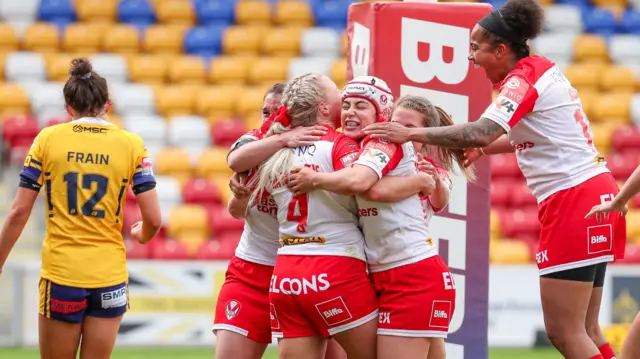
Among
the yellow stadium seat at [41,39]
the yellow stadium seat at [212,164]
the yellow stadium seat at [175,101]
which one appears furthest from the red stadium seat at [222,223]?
the yellow stadium seat at [41,39]

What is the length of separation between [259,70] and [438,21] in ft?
25.3

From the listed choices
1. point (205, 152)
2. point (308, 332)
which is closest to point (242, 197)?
point (308, 332)

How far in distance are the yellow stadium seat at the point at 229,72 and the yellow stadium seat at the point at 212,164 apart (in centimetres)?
184

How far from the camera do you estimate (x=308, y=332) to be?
4449 millimetres

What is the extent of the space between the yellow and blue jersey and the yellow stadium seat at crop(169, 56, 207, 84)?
28.1 ft

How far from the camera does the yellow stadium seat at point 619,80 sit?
45.5ft

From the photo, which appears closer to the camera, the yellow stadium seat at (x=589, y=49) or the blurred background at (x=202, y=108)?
the blurred background at (x=202, y=108)

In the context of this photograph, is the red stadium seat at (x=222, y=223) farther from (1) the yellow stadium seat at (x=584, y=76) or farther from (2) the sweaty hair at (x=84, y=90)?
(2) the sweaty hair at (x=84, y=90)

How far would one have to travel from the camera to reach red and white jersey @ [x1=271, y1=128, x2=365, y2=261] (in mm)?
4406

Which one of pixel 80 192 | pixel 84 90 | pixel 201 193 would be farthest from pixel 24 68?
pixel 80 192

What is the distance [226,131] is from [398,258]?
8093mm

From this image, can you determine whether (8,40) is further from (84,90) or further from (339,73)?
(84,90)

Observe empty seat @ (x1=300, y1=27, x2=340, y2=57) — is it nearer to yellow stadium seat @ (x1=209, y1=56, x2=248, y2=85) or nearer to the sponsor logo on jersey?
yellow stadium seat @ (x1=209, y1=56, x2=248, y2=85)

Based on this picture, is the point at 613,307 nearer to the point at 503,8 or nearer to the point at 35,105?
the point at 503,8
